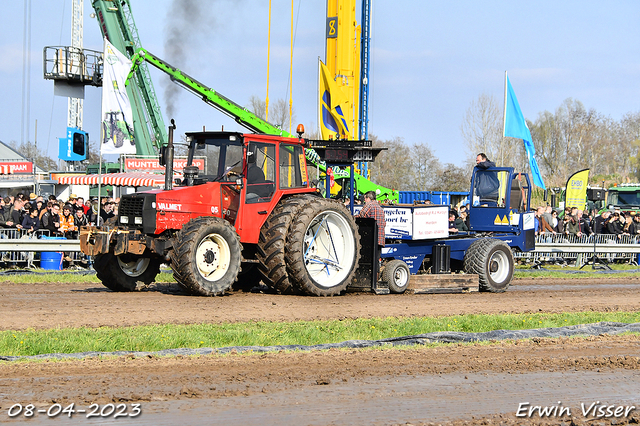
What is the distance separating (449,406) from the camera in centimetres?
521

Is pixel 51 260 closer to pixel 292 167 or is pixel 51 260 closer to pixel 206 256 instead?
pixel 206 256

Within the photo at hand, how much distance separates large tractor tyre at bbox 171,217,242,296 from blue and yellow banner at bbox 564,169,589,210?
18.7 metres

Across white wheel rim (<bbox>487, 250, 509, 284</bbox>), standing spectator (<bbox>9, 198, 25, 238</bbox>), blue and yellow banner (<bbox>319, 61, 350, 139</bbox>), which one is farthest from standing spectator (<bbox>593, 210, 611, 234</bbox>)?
standing spectator (<bbox>9, 198, 25, 238</bbox>)

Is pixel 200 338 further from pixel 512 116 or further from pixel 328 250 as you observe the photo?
pixel 512 116

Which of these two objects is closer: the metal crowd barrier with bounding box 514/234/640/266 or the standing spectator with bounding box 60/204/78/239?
the standing spectator with bounding box 60/204/78/239

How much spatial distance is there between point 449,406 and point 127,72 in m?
15.5

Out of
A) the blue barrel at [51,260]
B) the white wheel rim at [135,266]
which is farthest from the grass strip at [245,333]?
the blue barrel at [51,260]

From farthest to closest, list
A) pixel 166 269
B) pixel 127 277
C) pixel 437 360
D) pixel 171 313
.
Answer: pixel 166 269, pixel 127 277, pixel 171 313, pixel 437 360

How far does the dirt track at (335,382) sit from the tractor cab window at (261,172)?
2.87 m

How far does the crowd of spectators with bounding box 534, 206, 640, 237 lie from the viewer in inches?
856

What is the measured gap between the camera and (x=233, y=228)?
36.7 feet

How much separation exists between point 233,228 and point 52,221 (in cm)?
785

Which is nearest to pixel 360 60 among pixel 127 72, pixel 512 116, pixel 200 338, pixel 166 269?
pixel 512 116

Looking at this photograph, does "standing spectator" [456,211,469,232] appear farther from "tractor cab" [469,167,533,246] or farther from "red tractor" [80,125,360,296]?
"red tractor" [80,125,360,296]
